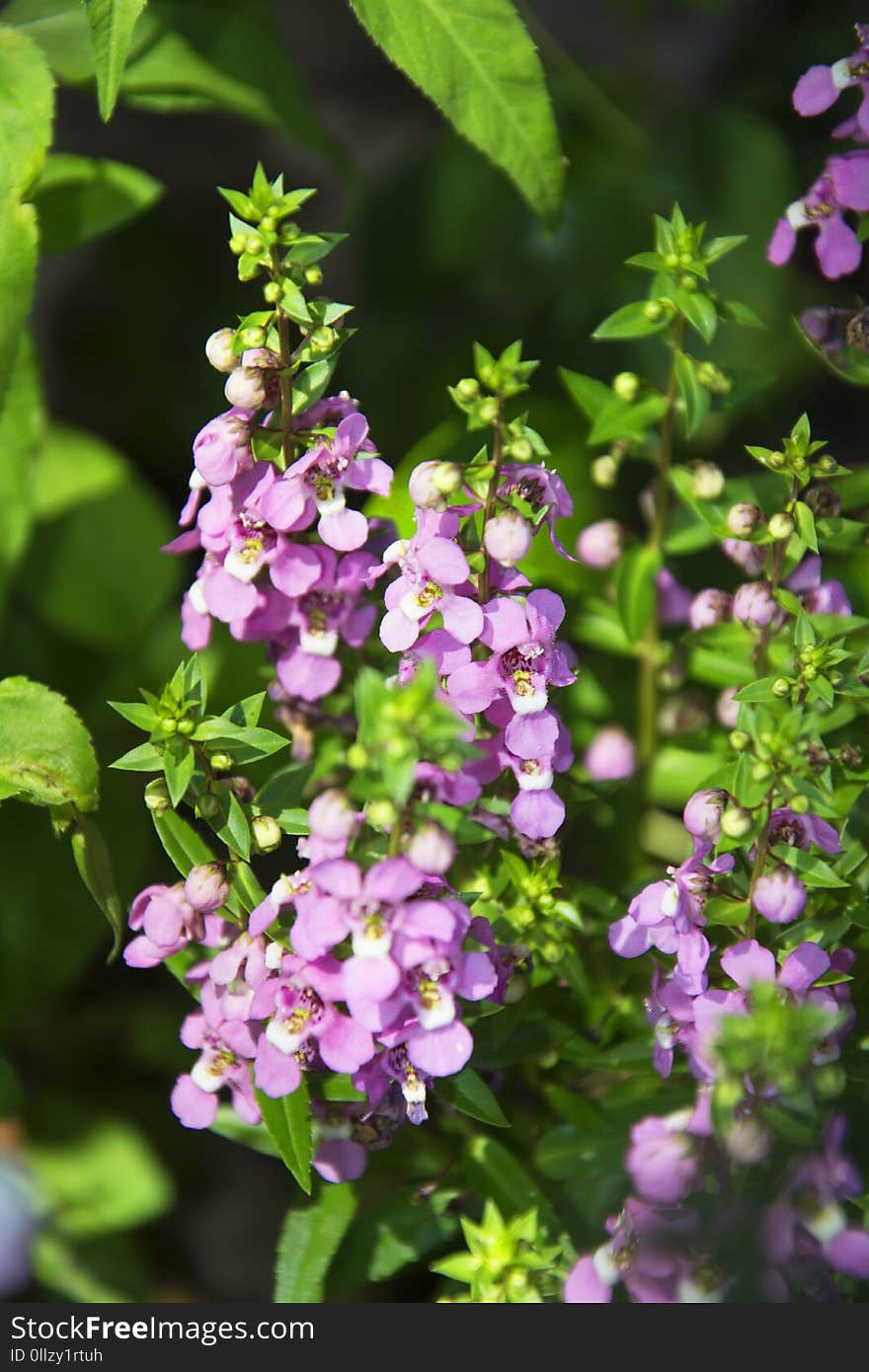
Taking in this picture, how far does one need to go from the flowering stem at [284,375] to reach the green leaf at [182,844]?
1.27 feet

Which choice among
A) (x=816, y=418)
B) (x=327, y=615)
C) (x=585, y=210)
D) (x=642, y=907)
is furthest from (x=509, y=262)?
(x=642, y=907)

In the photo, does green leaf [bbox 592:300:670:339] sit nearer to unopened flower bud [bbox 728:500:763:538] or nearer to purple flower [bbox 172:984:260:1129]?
unopened flower bud [bbox 728:500:763:538]

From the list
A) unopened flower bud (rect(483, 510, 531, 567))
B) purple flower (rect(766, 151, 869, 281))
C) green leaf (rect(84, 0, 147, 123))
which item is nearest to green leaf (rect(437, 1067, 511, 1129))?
unopened flower bud (rect(483, 510, 531, 567))

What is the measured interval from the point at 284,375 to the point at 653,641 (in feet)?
2.48

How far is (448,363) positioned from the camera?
268cm

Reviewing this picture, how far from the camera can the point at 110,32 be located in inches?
60.4

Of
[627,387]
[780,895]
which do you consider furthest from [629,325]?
[780,895]

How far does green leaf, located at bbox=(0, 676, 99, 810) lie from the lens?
1.49 metres

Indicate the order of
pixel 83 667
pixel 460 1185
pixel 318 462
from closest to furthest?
1. pixel 318 462
2. pixel 460 1185
3. pixel 83 667

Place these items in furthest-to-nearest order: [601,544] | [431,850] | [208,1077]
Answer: [601,544] → [208,1077] → [431,850]

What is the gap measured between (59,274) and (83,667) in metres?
1.28

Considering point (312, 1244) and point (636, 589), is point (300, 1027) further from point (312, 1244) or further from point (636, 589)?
point (636, 589)

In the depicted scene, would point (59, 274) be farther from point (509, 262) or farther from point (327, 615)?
point (327, 615)

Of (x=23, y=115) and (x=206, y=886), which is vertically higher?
(x=23, y=115)
